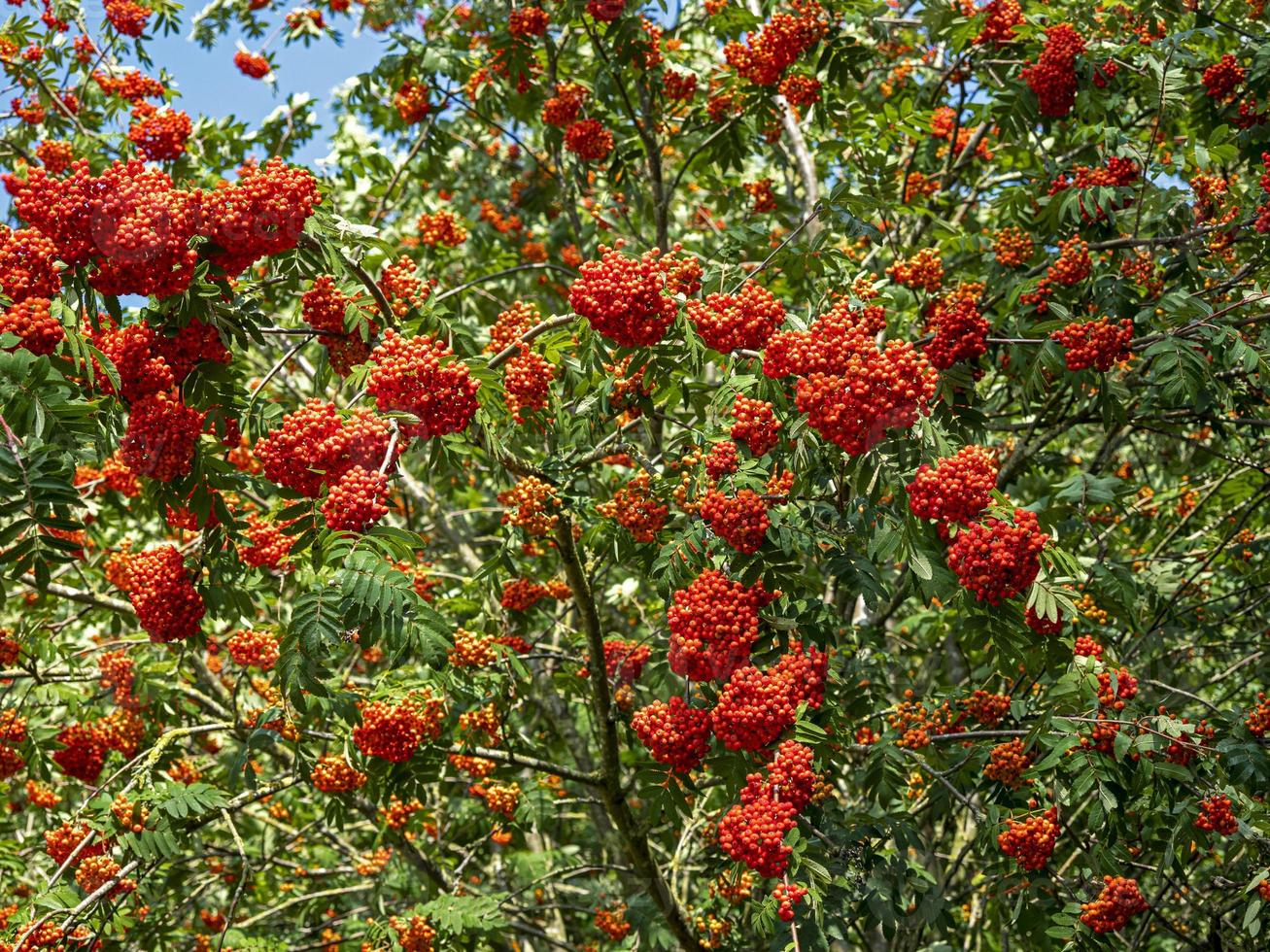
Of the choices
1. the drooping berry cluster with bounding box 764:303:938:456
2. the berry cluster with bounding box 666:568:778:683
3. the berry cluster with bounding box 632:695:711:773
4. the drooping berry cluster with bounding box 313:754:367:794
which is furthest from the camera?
the drooping berry cluster with bounding box 313:754:367:794

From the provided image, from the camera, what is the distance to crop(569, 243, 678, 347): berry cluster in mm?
3803

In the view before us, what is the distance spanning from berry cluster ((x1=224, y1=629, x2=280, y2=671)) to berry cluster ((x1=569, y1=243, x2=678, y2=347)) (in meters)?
3.25

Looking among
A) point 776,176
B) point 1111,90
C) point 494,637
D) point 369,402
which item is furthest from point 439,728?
point 776,176

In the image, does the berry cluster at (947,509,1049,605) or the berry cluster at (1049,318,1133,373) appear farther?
the berry cluster at (1049,318,1133,373)

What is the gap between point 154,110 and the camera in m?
6.93

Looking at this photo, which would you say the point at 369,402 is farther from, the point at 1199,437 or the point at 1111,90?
the point at 1199,437

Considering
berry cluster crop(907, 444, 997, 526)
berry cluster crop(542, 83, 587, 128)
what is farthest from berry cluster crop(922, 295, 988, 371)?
berry cluster crop(542, 83, 587, 128)

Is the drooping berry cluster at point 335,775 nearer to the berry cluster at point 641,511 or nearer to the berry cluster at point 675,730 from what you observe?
the berry cluster at point 641,511

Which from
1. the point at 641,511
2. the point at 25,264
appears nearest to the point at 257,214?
the point at 25,264

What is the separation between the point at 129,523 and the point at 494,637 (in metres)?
5.86

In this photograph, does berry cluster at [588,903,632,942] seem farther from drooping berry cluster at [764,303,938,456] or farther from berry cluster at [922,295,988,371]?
drooping berry cluster at [764,303,938,456]

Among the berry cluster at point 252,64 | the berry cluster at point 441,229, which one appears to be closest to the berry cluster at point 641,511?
the berry cluster at point 441,229

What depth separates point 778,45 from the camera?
6043 millimetres

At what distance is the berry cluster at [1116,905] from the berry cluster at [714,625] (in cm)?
205
